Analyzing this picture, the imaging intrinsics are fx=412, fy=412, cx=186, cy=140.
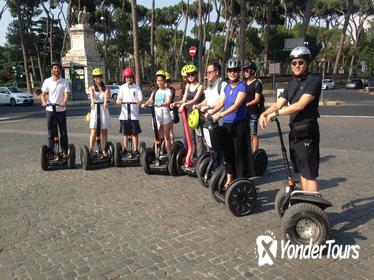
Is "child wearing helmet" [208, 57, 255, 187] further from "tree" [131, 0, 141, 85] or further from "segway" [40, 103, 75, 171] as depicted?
"tree" [131, 0, 141, 85]

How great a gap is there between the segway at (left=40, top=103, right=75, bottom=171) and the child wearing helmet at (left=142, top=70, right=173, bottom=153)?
1716 millimetres

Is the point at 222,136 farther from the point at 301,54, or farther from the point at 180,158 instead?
the point at 180,158

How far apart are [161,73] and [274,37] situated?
47417 millimetres

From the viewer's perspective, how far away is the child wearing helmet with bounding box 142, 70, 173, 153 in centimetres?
718

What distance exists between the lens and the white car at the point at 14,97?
29.3 meters

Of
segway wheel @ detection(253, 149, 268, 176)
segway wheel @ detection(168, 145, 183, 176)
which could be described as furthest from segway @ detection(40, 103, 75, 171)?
segway wheel @ detection(253, 149, 268, 176)

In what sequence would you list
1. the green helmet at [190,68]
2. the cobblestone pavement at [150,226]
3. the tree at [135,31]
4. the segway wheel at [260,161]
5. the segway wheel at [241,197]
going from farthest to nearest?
the tree at [135,31] < the segway wheel at [260,161] < the green helmet at [190,68] < the segway wheel at [241,197] < the cobblestone pavement at [150,226]

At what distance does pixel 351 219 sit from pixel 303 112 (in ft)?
5.11

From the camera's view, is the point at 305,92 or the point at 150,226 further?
the point at 150,226

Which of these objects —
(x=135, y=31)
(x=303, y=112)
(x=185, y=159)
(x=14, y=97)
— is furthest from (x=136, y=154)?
(x=14, y=97)

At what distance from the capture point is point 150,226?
463 cm

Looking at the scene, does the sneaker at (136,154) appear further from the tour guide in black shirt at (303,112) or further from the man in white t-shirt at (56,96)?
the tour guide in black shirt at (303,112)

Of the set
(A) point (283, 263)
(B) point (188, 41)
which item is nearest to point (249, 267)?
(A) point (283, 263)

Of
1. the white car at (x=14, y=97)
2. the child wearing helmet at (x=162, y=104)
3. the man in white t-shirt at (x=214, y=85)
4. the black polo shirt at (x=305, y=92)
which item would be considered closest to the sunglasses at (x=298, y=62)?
the black polo shirt at (x=305, y=92)
